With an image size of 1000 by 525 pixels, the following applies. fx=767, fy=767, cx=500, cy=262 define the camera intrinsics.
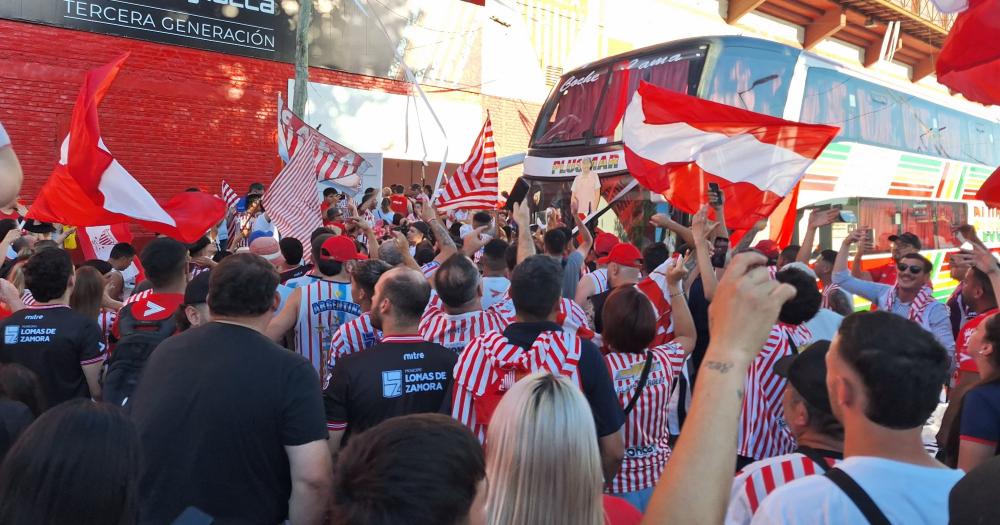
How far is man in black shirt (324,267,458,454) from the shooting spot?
3.46m

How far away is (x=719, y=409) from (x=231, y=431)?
6.02ft

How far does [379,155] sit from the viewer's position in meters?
13.7

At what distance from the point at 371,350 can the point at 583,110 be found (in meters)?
8.96

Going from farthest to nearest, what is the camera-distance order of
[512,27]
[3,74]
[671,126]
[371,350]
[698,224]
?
[512,27] → [3,74] → [671,126] → [698,224] → [371,350]

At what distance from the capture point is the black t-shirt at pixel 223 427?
2680 mm

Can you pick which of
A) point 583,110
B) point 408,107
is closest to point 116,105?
point 408,107

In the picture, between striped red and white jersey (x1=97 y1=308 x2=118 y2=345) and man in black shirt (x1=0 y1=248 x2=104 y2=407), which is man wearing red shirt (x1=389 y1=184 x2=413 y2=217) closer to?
striped red and white jersey (x1=97 y1=308 x2=118 y2=345)

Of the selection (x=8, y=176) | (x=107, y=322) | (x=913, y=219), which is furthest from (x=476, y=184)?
(x=913, y=219)

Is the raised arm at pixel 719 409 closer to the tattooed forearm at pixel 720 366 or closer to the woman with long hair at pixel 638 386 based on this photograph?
the tattooed forearm at pixel 720 366

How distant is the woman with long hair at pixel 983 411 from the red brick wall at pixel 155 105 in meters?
15.1

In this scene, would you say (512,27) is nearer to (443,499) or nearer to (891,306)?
(891,306)

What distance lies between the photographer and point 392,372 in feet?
11.5

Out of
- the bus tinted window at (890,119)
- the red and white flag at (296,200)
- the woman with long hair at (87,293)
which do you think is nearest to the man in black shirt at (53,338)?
the woman with long hair at (87,293)

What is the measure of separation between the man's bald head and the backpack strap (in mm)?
2135
